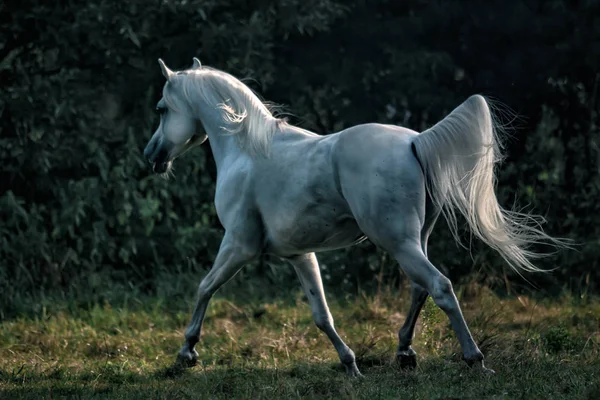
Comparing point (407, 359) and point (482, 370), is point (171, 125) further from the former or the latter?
point (482, 370)

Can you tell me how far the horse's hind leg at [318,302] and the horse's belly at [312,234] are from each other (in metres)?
0.26

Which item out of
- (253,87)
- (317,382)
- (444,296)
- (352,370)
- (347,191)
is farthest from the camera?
(253,87)

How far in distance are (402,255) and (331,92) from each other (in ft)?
18.4

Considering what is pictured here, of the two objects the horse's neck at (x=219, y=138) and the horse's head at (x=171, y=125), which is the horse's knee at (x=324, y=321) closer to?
the horse's neck at (x=219, y=138)

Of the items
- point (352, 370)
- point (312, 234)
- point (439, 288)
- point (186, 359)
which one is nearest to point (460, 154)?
point (439, 288)

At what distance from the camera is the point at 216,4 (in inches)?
393

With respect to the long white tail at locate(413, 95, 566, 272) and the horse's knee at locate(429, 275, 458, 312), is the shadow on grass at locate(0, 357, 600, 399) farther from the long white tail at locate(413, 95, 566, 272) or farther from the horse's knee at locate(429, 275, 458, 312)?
the long white tail at locate(413, 95, 566, 272)

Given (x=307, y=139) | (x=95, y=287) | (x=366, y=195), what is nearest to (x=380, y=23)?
(x=95, y=287)

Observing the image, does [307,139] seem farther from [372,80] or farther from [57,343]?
[372,80]

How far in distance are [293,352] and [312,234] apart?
1.51 m

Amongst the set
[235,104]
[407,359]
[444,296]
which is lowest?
[407,359]

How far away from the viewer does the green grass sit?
5.08 m

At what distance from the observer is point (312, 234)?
565 centimetres

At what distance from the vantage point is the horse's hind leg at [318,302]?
5.82 meters
